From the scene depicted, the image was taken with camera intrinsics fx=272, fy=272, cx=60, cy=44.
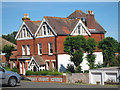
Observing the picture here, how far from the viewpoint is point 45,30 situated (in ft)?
163

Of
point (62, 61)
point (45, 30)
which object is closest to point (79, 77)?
point (62, 61)

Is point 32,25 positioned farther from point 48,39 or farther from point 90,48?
point 90,48

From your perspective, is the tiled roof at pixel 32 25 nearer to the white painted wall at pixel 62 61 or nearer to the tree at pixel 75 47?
the white painted wall at pixel 62 61

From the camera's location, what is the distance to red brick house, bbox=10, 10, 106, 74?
48469 millimetres

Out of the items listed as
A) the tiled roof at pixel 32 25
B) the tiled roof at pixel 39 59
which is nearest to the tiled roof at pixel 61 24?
the tiled roof at pixel 32 25

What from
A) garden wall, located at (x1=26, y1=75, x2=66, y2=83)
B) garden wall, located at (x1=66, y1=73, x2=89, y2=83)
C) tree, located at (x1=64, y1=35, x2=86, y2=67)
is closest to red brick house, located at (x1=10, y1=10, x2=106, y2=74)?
tree, located at (x1=64, y1=35, x2=86, y2=67)

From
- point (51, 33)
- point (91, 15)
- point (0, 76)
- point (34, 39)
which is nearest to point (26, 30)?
point (34, 39)

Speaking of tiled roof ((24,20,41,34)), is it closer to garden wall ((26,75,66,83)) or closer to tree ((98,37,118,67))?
tree ((98,37,118,67))

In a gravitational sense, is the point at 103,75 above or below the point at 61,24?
below

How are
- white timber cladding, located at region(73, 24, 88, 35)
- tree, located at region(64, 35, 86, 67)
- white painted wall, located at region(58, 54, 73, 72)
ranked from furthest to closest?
1. white timber cladding, located at region(73, 24, 88, 35)
2. white painted wall, located at region(58, 54, 73, 72)
3. tree, located at region(64, 35, 86, 67)

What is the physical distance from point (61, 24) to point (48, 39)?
409 cm

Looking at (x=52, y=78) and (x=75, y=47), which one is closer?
(x=52, y=78)

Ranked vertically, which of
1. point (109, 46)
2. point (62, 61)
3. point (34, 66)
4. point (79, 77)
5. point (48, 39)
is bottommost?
point (79, 77)

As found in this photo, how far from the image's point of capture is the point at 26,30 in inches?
2114
